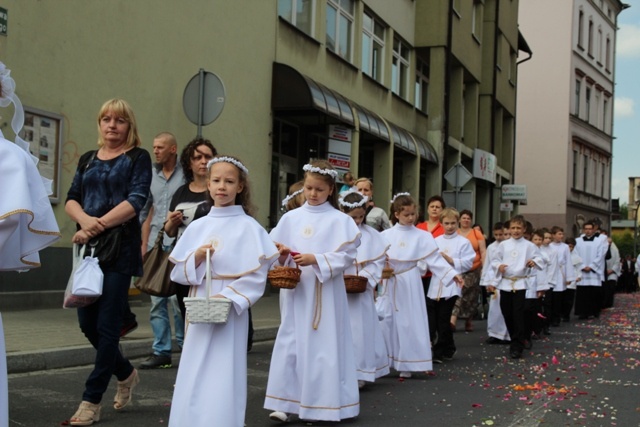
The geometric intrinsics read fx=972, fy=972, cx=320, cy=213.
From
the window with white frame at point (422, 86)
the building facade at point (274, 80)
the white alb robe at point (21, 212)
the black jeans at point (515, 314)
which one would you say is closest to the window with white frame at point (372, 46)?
the building facade at point (274, 80)

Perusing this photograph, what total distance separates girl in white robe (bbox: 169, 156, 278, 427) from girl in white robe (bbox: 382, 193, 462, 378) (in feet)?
13.3

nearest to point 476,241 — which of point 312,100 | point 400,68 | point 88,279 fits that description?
point 312,100

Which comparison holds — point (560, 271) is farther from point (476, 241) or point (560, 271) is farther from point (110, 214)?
point (110, 214)

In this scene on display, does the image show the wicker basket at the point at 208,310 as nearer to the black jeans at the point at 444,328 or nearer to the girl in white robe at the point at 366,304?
the girl in white robe at the point at 366,304

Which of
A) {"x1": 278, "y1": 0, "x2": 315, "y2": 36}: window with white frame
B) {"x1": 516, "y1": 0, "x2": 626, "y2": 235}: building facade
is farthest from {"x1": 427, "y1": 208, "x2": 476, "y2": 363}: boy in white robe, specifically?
{"x1": 516, "y1": 0, "x2": 626, "y2": 235}: building facade

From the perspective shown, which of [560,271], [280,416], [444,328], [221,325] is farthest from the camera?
[560,271]

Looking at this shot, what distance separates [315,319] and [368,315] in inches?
68.7

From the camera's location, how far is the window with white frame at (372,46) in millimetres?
26531

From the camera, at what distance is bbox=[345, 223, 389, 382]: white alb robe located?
8.16 m

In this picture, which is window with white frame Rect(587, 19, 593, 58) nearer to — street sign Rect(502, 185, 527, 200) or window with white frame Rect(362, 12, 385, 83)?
street sign Rect(502, 185, 527, 200)

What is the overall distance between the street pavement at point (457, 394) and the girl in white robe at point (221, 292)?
0.52 feet

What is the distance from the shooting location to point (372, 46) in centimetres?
2734

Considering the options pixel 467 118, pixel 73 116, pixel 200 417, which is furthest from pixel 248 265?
pixel 467 118

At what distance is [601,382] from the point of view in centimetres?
919
